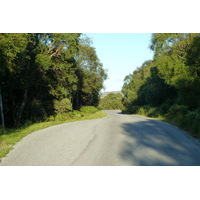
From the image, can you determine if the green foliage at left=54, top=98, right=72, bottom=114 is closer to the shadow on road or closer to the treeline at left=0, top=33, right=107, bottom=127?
the treeline at left=0, top=33, right=107, bottom=127

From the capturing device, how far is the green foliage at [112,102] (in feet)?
290

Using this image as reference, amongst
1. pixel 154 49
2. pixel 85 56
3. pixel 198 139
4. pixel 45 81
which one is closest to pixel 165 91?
pixel 154 49

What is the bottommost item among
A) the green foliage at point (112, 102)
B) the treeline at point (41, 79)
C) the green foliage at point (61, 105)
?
the green foliage at point (112, 102)

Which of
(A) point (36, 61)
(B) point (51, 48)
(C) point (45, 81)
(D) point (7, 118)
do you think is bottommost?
(D) point (7, 118)

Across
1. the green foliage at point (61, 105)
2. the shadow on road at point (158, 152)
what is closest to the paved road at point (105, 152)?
the shadow on road at point (158, 152)

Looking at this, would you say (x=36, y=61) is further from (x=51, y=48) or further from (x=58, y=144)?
(x=58, y=144)

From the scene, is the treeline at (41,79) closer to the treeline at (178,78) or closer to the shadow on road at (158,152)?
the shadow on road at (158,152)

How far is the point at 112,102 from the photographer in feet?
292

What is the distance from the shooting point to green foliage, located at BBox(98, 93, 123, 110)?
290ft

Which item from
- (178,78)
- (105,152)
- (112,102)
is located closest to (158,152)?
(105,152)

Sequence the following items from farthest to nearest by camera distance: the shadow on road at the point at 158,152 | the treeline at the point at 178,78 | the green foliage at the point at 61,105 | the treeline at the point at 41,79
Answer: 1. the green foliage at the point at 61,105
2. the treeline at the point at 41,79
3. the treeline at the point at 178,78
4. the shadow on road at the point at 158,152

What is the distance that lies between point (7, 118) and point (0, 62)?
1358 centimetres

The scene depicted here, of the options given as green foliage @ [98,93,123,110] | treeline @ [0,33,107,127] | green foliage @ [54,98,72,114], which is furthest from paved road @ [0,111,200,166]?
green foliage @ [98,93,123,110]

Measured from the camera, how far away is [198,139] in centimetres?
943
